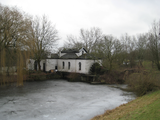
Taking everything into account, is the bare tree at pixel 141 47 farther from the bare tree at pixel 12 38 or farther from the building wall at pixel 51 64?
the bare tree at pixel 12 38

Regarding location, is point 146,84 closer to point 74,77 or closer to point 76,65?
point 74,77

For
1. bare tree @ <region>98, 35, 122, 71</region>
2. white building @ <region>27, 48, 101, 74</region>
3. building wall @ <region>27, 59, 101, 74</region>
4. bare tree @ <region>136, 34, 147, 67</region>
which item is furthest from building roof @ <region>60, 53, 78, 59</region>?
bare tree @ <region>136, 34, 147, 67</region>

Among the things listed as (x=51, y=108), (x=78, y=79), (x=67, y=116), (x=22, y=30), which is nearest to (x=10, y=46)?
(x=22, y=30)

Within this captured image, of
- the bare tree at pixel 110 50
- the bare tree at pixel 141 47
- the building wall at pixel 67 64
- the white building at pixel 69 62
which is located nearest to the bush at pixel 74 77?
the white building at pixel 69 62

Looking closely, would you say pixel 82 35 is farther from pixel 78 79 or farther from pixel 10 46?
pixel 10 46

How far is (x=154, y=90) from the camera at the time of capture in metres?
13.5

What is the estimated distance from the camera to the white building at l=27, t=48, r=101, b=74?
27875 millimetres

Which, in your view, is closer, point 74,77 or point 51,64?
point 74,77

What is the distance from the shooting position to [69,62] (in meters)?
30.9

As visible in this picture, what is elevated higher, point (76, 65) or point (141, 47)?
point (141, 47)

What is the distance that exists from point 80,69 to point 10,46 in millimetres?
15533

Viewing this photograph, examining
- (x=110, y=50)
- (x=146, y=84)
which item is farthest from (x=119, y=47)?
(x=146, y=84)

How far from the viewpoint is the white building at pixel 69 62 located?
91.5 feet

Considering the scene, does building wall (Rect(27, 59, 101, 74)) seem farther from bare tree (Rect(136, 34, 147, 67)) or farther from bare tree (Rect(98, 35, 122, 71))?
bare tree (Rect(136, 34, 147, 67))
